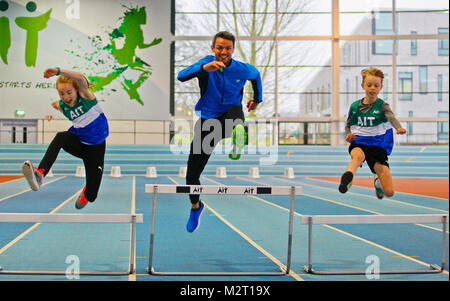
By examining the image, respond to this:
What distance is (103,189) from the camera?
631 inches

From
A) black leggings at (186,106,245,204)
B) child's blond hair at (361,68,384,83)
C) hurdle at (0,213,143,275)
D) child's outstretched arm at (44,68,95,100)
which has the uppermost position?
child's blond hair at (361,68,384,83)

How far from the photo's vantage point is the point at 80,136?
3.40m

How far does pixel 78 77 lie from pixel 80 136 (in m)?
0.46

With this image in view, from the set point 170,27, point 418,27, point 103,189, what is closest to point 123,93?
point 170,27

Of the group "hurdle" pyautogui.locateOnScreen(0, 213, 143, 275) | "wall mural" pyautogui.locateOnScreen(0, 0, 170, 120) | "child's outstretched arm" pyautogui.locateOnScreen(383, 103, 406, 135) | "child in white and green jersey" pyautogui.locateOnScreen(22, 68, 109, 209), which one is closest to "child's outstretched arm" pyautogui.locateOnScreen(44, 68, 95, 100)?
"child in white and green jersey" pyautogui.locateOnScreen(22, 68, 109, 209)

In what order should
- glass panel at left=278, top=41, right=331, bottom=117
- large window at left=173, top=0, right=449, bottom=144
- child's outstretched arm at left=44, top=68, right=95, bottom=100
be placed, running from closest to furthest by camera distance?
child's outstretched arm at left=44, top=68, right=95, bottom=100 < large window at left=173, top=0, right=449, bottom=144 < glass panel at left=278, top=41, right=331, bottom=117

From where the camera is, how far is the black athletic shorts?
3254 mm

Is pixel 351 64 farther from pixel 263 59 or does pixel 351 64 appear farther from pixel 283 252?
pixel 283 252

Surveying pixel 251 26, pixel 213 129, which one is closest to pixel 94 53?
pixel 251 26

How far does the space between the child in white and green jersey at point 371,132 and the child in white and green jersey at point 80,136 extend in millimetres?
1553

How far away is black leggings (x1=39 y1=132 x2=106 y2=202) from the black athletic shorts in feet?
5.28

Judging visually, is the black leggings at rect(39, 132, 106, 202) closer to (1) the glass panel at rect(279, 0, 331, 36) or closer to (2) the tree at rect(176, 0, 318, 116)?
(2) the tree at rect(176, 0, 318, 116)

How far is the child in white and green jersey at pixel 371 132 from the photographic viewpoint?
3145 millimetres

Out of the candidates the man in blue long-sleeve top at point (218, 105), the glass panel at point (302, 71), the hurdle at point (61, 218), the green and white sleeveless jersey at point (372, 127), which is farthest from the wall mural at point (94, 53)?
the hurdle at point (61, 218)
